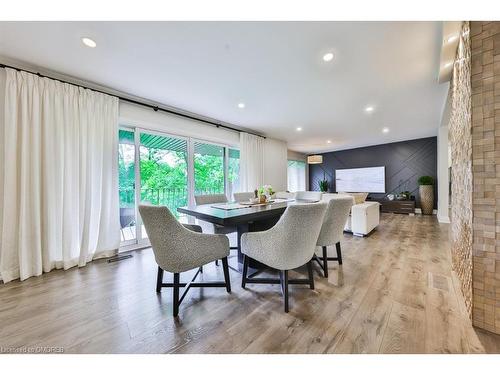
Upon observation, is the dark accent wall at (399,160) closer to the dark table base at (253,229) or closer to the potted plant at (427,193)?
the potted plant at (427,193)

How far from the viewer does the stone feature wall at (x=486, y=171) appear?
123cm

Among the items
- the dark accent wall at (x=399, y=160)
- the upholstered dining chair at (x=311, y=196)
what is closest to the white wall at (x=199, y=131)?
the upholstered dining chair at (x=311, y=196)

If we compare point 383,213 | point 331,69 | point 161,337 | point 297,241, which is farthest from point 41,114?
point 383,213

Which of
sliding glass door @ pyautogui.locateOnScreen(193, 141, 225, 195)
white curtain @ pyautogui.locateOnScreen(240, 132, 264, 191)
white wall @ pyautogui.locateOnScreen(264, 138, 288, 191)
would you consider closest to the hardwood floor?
sliding glass door @ pyautogui.locateOnScreen(193, 141, 225, 195)

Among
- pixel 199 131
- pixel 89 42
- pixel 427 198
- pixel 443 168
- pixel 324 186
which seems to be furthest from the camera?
pixel 324 186

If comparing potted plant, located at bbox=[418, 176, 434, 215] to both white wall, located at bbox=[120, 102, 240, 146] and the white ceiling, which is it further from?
white wall, located at bbox=[120, 102, 240, 146]

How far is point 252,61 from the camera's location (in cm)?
207

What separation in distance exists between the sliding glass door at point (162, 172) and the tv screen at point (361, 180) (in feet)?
16.8

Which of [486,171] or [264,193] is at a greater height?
[486,171]

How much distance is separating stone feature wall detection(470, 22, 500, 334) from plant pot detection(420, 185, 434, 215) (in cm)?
569

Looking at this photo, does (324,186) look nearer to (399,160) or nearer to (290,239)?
(399,160)

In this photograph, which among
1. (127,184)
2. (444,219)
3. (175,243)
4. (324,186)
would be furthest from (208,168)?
(444,219)

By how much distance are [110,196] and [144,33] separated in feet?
6.88

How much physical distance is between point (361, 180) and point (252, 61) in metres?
6.68
